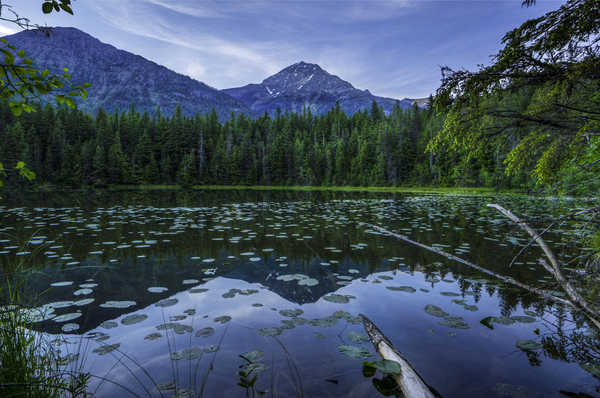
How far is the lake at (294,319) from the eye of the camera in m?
2.68

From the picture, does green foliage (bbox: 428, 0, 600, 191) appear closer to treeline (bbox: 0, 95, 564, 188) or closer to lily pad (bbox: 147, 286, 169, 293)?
lily pad (bbox: 147, 286, 169, 293)

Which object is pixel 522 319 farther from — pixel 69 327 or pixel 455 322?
pixel 69 327

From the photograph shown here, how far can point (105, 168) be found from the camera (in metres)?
48.5

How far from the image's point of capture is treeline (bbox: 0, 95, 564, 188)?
47375 millimetres

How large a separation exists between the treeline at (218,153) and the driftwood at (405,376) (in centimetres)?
4662

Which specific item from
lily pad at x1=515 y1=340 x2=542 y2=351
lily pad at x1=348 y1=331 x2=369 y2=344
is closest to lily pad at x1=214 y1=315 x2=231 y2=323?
lily pad at x1=348 y1=331 x2=369 y2=344

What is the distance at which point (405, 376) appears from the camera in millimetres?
2385

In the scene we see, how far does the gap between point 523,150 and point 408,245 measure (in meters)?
3.96

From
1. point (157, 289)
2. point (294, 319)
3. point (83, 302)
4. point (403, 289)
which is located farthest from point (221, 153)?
point (294, 319)

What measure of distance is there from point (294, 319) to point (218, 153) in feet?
184

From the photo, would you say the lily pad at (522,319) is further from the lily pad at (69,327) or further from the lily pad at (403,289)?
the lily pad at (69,327)

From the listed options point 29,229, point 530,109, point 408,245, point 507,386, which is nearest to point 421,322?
point 507,386

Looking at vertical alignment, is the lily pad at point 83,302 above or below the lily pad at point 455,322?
above

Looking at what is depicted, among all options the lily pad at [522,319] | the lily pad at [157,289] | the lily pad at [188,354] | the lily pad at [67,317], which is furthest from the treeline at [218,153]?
the lily pad at [67,317]
